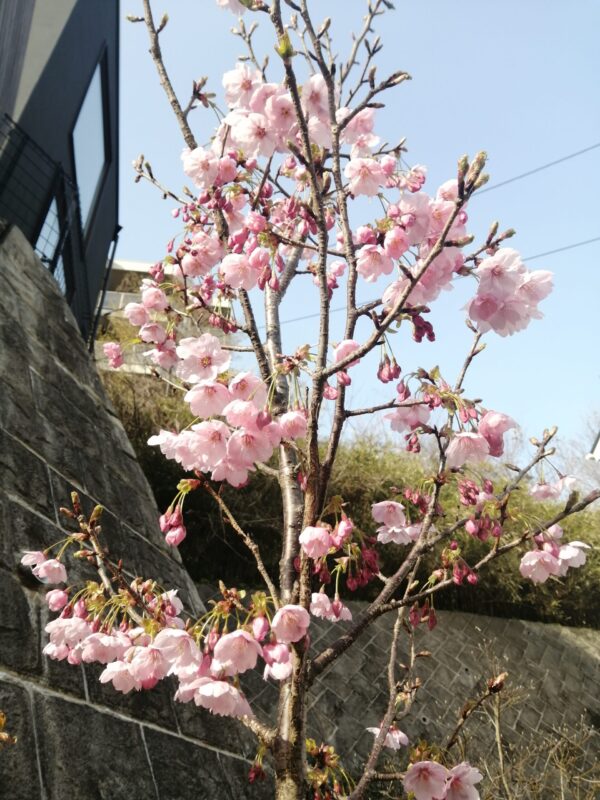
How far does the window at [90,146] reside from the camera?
978 cm

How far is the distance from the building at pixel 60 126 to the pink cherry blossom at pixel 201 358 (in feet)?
19.5

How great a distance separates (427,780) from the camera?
157cm

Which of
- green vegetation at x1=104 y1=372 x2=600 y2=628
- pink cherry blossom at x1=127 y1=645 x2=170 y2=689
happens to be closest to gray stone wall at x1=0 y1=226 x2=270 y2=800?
pink cherry blossom at x1=127 y1=645 x2=170 y2=689

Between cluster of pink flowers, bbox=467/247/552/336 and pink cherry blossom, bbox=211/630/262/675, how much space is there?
1148 millimetres

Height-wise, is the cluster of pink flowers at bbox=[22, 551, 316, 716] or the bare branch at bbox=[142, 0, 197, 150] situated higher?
the bare branch at bbox=[142, 0, 197, 150]

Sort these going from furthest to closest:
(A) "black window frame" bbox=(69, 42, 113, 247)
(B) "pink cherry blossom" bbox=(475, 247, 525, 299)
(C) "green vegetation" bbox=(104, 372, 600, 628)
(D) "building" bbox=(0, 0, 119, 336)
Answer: (A) "black window frame" bbox=(69, 42, 113, 247)
(D) "building" bbox=(0, 0, 119, 336)
(C) "green vegetation" bbox=(104, 372, 600, 628)
(B) "pink cherry blossom" bbox=(475, 247, 525, 299)

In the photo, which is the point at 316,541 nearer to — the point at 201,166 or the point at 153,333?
the point at 153,333

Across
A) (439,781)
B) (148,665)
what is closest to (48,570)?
(148,665)

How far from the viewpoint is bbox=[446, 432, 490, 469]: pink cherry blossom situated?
1.61 metres

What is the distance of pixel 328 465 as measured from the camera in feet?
5.17

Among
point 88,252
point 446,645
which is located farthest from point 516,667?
point 88,252

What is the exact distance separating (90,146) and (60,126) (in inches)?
87.1

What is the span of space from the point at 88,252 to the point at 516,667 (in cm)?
1087

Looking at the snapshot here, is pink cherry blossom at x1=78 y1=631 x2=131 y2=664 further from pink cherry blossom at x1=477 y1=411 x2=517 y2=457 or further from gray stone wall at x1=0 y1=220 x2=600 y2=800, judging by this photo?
pink cherry blossom at x1=477 y1=411 x2=517 y2=457
